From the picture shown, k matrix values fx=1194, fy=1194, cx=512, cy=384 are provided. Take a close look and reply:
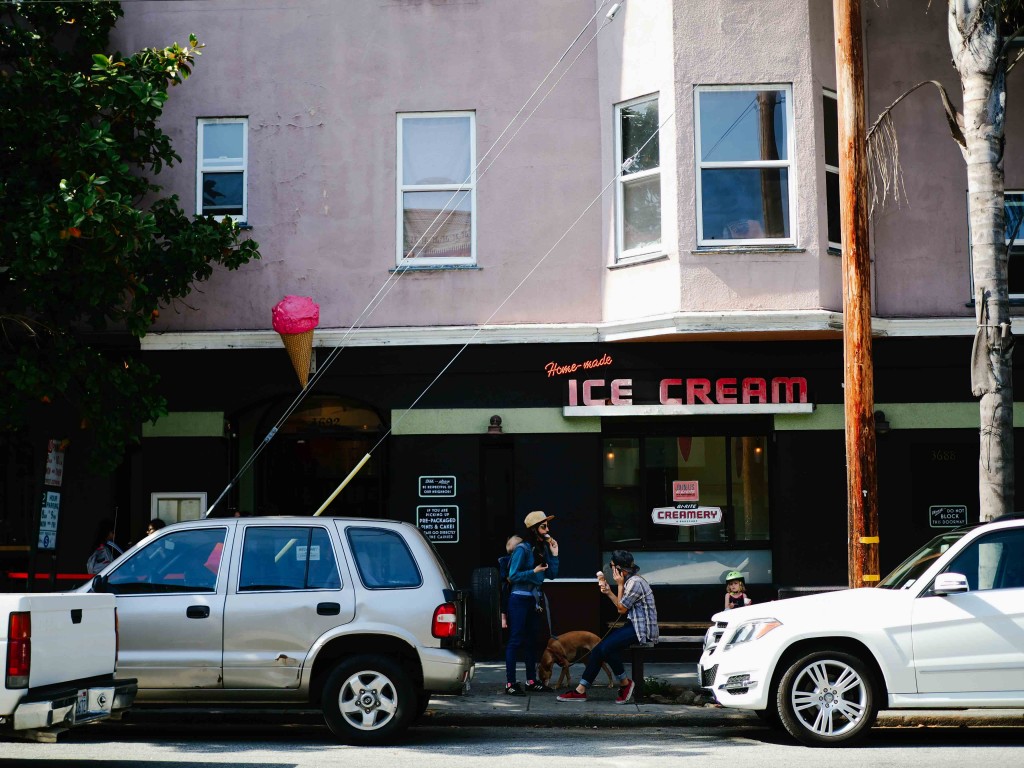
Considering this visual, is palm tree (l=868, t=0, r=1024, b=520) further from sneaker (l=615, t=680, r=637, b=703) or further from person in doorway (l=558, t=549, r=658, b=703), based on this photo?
sneaker (l=615, t=680, r=637, b=703)

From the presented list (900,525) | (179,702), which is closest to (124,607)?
(179,702)

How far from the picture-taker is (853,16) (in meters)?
11.1

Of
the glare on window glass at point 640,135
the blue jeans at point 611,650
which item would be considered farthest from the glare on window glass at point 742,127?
the blue jeans at point 611,650

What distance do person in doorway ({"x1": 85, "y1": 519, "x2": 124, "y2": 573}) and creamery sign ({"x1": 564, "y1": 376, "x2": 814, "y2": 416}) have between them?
18.0 ft

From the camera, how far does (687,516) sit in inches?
568

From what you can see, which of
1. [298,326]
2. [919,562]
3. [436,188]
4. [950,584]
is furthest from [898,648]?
[436,188]

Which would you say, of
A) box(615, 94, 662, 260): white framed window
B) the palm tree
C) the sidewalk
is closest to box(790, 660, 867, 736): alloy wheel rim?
the sidewalk

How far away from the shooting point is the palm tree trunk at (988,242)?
10727 millimetres

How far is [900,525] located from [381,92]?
8.20 m

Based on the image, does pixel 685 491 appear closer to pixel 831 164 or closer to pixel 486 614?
pixel 831 164

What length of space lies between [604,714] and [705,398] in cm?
460

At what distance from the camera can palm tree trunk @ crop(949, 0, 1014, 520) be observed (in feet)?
35.2

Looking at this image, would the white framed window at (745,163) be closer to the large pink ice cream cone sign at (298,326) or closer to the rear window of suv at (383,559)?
the large pink ice cream cone sign at (298,326)

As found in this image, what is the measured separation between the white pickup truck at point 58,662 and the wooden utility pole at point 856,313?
6.22 m
